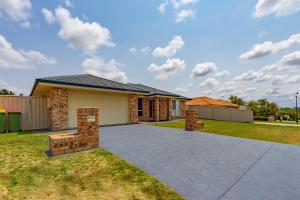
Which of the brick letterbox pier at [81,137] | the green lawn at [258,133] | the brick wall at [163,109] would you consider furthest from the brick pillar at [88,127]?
the brick wall at [163,109]

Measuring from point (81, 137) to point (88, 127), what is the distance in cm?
37

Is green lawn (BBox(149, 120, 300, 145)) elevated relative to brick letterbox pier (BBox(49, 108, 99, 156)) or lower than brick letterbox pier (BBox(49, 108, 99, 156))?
lower

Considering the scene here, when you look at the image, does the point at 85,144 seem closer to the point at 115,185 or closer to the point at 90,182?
the point at 90,182

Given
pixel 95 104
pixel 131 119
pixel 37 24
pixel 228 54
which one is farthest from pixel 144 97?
pixel 37 24

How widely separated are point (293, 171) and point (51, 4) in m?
12.2

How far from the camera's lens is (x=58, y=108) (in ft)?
32.8

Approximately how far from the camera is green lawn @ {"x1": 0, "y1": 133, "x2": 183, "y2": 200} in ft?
9.27

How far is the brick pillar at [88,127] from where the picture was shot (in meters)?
5.27

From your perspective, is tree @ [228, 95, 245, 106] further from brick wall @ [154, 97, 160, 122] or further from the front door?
brick wall @ [154, 97, 160, 122]

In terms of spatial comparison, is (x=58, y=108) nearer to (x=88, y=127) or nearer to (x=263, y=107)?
(x=88, y=127)

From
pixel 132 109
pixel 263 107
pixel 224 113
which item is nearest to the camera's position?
pixel 132 109

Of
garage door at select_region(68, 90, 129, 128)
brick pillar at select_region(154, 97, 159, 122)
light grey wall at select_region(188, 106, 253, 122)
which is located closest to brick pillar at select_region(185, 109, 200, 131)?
garage door at select_region(68, 90, 129, 128)

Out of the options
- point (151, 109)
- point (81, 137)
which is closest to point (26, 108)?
point (81, 137)

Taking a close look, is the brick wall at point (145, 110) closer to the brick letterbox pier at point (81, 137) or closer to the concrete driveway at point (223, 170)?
the concrete driveway at point (223, 170)
